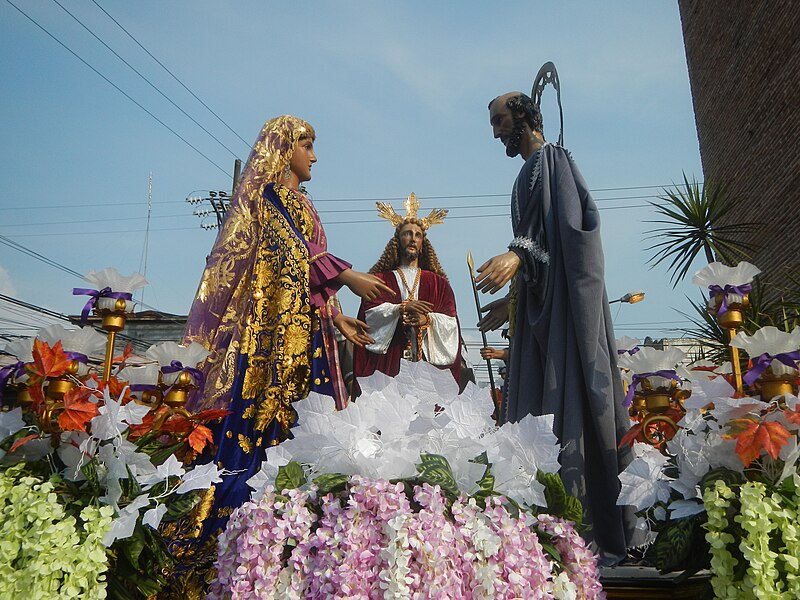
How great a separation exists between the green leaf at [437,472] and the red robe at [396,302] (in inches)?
186

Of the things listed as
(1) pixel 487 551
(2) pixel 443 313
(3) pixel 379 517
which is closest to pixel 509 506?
(1) pixel 487 551

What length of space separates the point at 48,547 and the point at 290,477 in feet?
2.40

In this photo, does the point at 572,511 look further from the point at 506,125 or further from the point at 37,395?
the point at 506,125

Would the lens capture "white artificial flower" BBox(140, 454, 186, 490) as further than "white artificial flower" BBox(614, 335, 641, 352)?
No

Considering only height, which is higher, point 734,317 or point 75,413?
point 734,317

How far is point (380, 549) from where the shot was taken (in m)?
1.65

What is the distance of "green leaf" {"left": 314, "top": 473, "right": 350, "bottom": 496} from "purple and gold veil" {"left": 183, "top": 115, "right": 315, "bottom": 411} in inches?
96.4

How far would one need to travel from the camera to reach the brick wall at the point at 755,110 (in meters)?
12.6

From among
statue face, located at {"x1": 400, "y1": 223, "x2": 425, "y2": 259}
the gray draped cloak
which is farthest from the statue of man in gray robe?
statue face, located at {"x1": 400, "y1": 223, "x2": 425, "y2": 259}

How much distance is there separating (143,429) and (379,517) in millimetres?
1295

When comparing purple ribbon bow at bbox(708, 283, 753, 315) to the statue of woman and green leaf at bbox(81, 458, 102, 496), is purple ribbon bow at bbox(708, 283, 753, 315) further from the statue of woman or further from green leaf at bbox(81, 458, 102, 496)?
green leaf at bbox(81, 458, 102, 496)

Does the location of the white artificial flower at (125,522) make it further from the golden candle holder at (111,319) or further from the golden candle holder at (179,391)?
the golden candle holder at (111,319)

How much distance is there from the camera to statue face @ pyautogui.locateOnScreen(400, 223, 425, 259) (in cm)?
738

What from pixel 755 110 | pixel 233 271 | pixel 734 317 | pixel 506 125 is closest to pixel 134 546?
pixel 734 317
